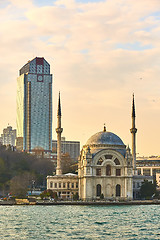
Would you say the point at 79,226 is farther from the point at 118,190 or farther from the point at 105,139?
the point at 105,139

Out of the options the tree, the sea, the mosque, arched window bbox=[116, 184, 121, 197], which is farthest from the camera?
the tree

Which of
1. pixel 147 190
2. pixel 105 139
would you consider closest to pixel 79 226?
pixel 105 139

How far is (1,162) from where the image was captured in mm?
150750

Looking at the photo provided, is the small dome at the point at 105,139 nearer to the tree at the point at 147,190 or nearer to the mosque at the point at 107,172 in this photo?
the mosque at the point at 107,172

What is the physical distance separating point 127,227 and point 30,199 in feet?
170

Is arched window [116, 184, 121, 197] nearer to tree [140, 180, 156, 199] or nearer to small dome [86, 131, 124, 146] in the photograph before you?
tree [140, 180, 156, 199]

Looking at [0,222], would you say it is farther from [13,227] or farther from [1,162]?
[1,162]

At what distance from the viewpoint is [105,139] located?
12712cm

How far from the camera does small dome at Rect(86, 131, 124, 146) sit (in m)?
127

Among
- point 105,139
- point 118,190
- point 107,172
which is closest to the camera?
point 107,172

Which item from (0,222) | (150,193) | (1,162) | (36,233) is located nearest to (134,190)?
(150,193)

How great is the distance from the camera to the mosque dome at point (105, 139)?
416 ft

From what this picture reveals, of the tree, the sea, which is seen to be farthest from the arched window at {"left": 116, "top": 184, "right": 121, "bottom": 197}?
the sea

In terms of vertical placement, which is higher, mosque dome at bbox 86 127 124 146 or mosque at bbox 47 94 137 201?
mosque dome at bbox 86 127 124 146
